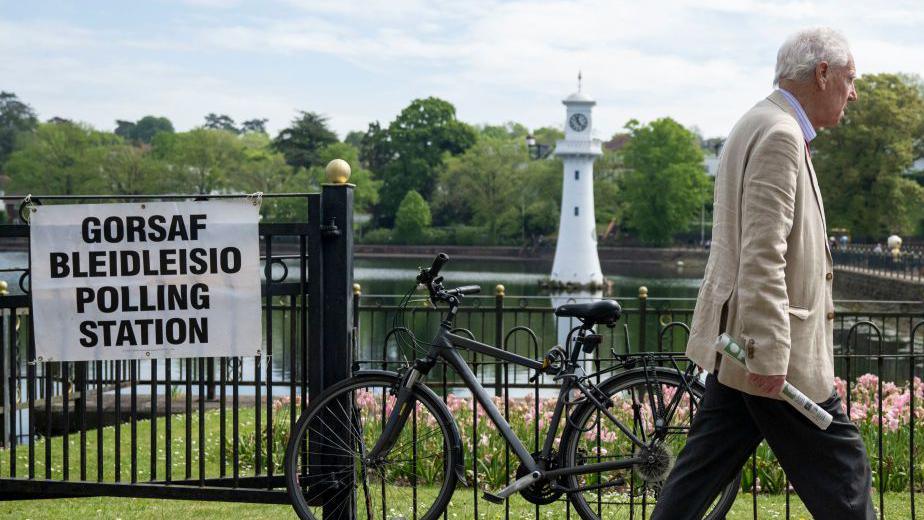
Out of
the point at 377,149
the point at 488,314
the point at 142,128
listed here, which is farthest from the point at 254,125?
the point at 488,314

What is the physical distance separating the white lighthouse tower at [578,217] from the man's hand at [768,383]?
45.2 metres

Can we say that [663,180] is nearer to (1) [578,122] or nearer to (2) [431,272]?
(1) [578,122]

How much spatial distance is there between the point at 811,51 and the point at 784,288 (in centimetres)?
74

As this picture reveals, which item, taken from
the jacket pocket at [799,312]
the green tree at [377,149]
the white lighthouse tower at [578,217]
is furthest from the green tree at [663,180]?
the jacket pocket at [799,312]

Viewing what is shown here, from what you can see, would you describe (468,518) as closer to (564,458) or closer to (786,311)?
(564,458)

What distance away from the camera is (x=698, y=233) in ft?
229

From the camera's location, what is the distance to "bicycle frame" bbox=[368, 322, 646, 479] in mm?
4023

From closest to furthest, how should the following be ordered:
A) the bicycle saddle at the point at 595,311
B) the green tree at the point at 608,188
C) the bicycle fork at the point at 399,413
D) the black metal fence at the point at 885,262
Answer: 1. the bicycle saddle at the point at 595,311
2. the bicycle fork at the point at 399,413
3. the black metal fence at the point at 885,262
4. the green tree at the point at 608,188

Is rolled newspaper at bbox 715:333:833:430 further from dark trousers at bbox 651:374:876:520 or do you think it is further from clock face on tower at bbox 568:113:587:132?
clock face on tower at bbox 568:113:587:132

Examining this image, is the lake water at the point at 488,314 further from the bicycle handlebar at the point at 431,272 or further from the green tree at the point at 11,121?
the green tree at the point at 11,121

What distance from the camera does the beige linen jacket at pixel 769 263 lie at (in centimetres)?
310

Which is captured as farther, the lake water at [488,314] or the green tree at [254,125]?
the green tree at [254,125]

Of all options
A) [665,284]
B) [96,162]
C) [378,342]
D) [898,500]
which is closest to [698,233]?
[665,284]

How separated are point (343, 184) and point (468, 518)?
2.05m
